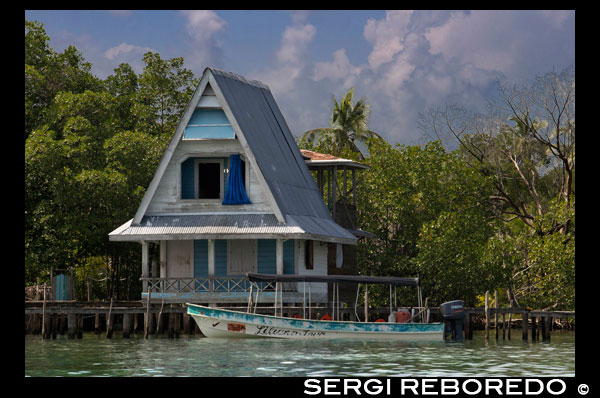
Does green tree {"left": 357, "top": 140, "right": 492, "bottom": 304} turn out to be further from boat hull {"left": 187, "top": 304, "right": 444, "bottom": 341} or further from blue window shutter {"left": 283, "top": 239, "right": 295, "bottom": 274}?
boat hull {"left": 187, "top": 304, "right": 444, "bottom": 341}

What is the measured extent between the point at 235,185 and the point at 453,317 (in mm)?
9189

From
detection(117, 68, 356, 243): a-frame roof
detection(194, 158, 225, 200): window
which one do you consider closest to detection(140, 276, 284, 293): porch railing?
detection(117, 68, 356, 243): a-frame roof

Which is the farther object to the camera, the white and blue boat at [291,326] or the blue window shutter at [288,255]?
the blue window shutter at [288,255]

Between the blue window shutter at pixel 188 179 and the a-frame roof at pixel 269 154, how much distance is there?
111 cm

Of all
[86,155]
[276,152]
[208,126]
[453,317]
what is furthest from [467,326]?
[86,155]

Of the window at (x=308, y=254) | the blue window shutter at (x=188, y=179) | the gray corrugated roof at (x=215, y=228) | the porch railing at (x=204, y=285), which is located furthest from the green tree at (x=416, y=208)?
the blue window shutter at (x=188, y=179)

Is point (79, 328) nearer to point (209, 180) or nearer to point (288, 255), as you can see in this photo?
point (209, 180)

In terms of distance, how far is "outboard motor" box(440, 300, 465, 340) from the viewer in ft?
111

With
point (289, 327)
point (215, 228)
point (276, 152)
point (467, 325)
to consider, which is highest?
point (276, 152)

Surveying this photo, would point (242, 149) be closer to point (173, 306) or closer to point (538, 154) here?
point (173, 306)

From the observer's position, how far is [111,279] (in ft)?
144

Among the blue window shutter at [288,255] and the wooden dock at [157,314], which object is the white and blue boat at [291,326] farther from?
the blue window shutter at [288,255]

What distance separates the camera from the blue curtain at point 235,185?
35562mm

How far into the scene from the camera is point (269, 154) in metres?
37.1
